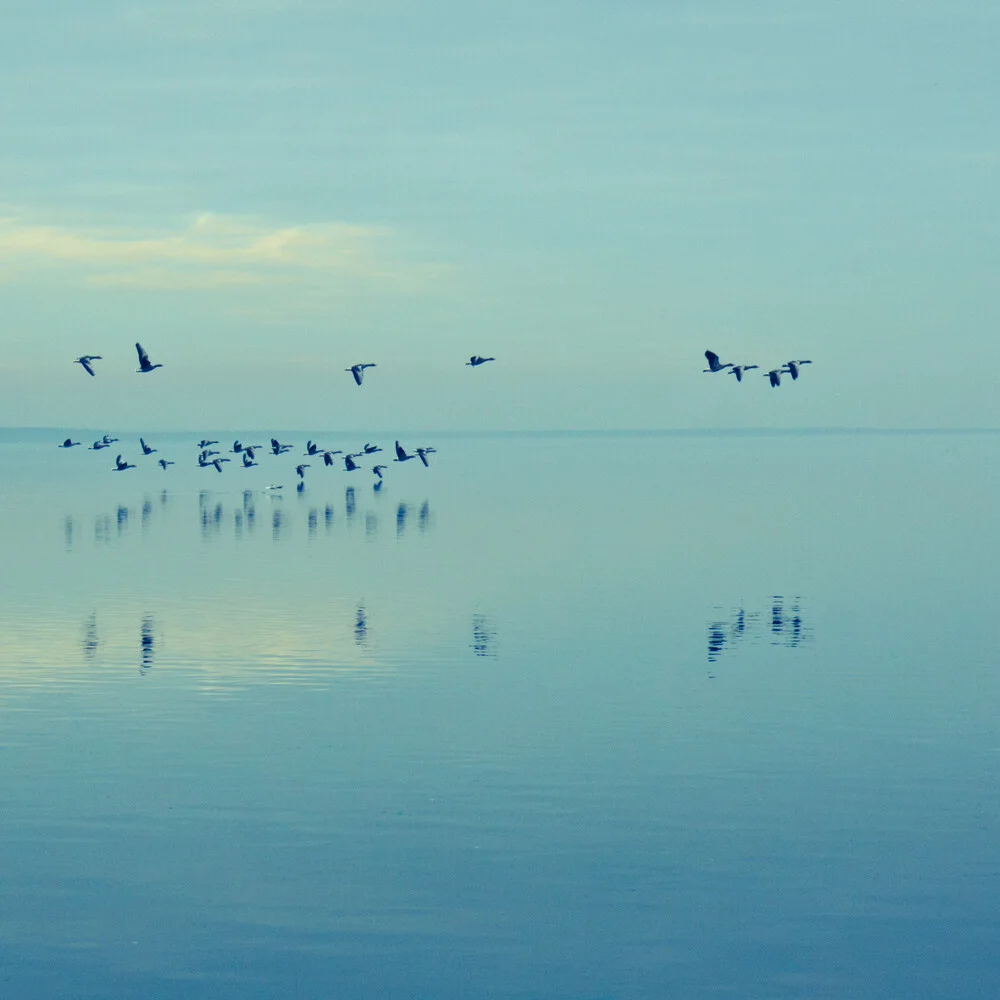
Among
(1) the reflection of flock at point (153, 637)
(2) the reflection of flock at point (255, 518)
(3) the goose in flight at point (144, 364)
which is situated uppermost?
(3) the goose in flight at point (144, 364)

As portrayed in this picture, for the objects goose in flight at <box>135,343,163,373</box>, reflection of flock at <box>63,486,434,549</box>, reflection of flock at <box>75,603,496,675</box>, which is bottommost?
reflection of flock at <box>63,486,434,549</box>

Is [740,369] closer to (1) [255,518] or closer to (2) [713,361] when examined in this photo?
(2) [713,361]

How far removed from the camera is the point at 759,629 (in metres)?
54.8

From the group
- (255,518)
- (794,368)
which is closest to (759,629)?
(794,368)

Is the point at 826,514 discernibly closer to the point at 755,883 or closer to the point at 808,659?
the point at 808,659

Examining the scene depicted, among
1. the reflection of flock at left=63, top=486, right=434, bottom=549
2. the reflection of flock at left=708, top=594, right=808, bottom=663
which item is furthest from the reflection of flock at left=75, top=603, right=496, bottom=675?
the reflection of flock at left=63, top=486, right=434, bottom=549

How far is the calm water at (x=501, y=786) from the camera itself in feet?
78.2

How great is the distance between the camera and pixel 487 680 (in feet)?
148

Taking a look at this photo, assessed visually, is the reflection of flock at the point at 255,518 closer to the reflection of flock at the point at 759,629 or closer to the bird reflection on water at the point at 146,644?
the bird reflection on water at the point at 146,644

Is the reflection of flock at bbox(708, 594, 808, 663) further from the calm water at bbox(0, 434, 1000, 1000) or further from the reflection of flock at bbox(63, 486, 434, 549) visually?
the reflection of flock at bbox(63, 486, 434, 549)

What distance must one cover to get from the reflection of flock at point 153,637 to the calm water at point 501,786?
244 millimetres

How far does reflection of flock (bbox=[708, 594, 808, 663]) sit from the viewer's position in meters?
51.5

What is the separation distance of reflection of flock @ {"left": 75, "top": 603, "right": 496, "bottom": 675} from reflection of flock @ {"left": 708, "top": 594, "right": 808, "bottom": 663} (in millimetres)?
7373

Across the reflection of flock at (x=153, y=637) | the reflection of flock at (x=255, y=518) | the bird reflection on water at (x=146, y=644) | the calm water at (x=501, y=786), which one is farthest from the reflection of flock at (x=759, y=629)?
the reflection of flock at (x=255, y=518)
